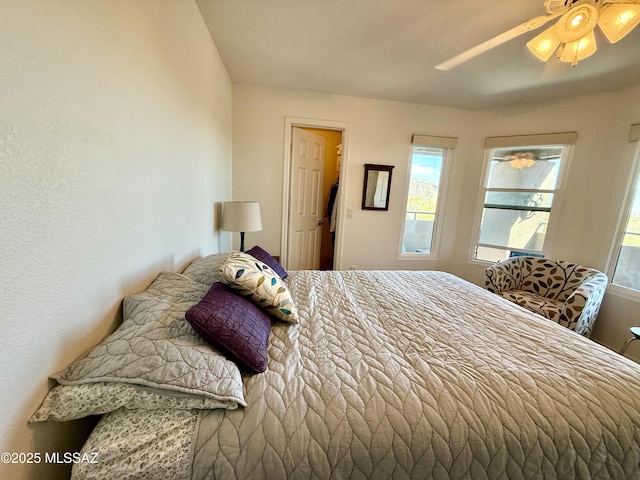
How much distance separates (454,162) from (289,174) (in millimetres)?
2103

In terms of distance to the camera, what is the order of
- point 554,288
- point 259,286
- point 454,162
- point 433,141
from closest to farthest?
point 259,286 < point 554,288 < point 433,141 < point 454,162

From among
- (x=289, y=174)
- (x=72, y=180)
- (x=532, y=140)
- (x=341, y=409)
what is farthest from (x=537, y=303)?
(x=72, y=180)

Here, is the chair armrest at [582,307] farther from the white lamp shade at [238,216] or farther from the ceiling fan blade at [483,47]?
the white lamp shade at [238,216]

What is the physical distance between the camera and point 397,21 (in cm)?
162

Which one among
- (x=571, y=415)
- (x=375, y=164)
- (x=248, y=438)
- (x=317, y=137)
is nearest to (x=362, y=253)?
(x=375, y=164)

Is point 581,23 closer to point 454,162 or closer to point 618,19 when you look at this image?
point 618,19

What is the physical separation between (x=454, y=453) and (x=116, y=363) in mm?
968

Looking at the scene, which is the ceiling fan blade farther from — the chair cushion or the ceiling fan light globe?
the chair cushion

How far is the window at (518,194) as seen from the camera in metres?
2.73

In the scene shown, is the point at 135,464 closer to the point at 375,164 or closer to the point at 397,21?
the point at 397,21

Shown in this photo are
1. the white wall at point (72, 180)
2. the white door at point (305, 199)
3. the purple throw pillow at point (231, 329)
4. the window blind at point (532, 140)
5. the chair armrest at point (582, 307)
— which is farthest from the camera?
the white door at point (305, 199)

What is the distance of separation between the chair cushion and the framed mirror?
1588 millimetres

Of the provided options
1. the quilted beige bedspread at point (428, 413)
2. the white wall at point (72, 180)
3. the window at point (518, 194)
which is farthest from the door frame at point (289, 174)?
the quilted beige bedspread at point (428, 413)

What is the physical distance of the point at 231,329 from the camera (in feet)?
2.76
